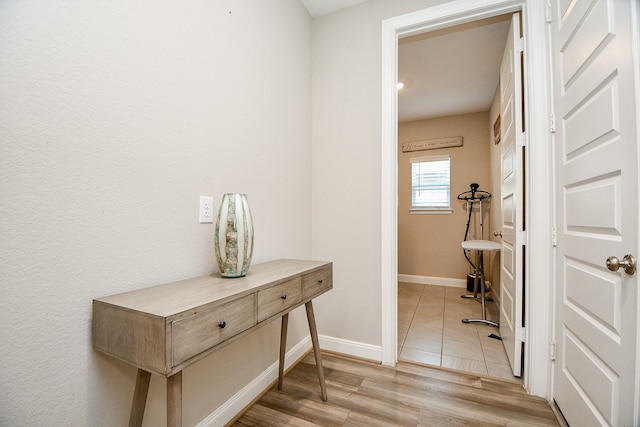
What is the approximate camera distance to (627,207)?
3.27 feet

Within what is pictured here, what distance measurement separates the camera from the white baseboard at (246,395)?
4.56 ft

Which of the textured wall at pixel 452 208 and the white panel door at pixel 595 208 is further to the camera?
the textured wall at pixel 452 208

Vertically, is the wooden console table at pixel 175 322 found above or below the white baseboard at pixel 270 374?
above

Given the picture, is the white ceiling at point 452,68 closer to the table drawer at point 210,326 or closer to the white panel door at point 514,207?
the white panel door at point 514,207

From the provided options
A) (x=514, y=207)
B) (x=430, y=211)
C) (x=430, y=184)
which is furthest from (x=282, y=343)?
(x=430, y=184)

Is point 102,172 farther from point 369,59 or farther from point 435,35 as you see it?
point 435,35

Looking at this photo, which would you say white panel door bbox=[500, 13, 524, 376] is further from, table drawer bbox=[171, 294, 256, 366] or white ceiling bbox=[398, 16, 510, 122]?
table drawer bbox=[171, 294, 256, 366]

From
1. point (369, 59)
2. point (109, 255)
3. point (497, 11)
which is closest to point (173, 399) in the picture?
point (109, 255)

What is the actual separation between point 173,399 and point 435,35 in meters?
3.05

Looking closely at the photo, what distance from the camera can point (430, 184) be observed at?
4.57m

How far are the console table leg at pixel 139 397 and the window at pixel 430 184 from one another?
4327 millimetres

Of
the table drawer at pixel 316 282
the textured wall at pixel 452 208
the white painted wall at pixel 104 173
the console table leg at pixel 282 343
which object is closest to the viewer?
the white painted wall at pixel 104 173

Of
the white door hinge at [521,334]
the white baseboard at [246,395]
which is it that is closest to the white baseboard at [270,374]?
the white baseboard at [246,395]

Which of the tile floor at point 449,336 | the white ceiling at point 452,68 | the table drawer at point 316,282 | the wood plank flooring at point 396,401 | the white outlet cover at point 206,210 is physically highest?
the white ceiling at point 452,68
